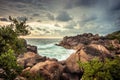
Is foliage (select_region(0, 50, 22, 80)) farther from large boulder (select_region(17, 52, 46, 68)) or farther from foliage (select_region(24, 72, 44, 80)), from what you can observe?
large boulder (select_region(17, 52, 46, 68))

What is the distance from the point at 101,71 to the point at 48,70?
9.82 metres

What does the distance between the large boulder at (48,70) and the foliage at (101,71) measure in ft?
24.0

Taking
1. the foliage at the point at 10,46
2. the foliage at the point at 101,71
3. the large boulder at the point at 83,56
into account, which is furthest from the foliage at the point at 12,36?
the large boulder at the point at 83,56

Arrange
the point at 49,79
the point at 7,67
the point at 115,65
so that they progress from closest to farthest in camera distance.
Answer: the point at 7,67
the point at 115,65
the point at 49,79

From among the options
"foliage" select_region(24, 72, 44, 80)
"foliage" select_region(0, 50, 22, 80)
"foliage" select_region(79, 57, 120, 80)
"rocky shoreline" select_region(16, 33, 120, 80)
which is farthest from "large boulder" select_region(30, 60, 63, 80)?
"foliage" select_region(0, 50, 22, 80)

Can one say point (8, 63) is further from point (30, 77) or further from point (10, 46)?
point (30, 77)

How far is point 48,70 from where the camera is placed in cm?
3584

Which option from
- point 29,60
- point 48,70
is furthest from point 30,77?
point 29,60

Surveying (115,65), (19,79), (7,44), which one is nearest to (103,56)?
(115,65)

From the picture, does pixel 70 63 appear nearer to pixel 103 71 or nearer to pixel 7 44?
pixel 103 71

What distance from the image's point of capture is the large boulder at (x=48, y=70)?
34.9 m

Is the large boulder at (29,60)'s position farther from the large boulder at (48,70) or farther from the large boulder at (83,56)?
the large boulder at (83,56)

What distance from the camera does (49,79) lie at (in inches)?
1374

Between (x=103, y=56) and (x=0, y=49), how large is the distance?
24.8 metres
